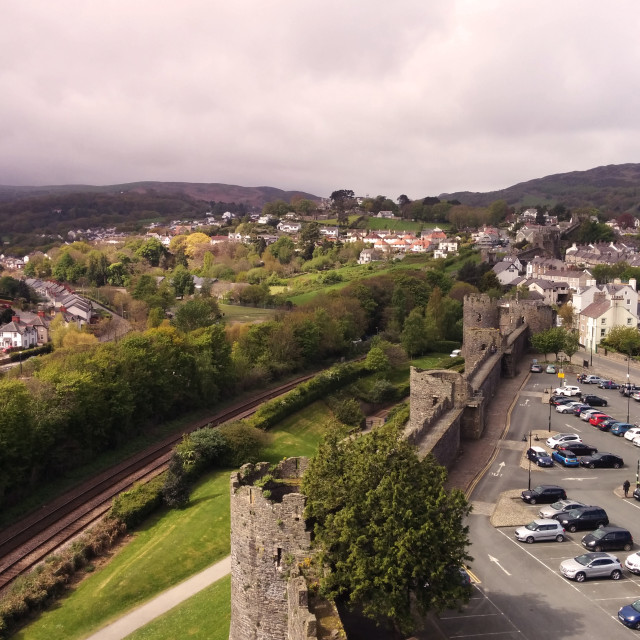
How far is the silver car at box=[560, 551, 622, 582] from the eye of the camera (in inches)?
774

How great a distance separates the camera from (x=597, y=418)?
3784 centimetres

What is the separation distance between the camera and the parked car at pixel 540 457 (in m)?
30.0

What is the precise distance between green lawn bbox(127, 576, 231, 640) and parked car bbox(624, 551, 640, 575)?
13.4 m

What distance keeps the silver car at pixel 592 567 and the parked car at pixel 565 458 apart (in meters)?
10.5

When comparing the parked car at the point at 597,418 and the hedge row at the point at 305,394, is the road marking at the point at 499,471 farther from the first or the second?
the hedge row at the point at 305,394

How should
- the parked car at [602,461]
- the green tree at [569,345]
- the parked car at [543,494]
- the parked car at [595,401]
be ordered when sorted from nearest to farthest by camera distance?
the parked car at [543,494] < the parked car at [602,461] < the parked car at [595,401] < the green tree at [569,345]

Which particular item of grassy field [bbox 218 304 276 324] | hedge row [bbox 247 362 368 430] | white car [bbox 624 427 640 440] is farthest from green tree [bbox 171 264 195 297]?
white car [bbox 624 427 640 440]

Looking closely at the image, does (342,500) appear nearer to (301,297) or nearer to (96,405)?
(96,405)

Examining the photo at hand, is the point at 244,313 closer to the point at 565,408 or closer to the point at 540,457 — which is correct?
the point at 565,408

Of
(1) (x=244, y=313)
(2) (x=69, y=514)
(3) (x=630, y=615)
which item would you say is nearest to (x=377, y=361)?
(1) (x=244, y=313)

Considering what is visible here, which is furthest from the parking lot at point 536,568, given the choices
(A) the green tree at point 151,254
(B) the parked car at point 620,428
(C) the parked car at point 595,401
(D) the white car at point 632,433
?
(A) the green tree at point 151,254

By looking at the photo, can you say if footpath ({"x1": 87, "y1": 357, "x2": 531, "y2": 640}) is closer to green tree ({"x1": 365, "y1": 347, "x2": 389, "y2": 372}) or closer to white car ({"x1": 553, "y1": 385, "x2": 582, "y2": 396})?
white car ({"x1": 553, "y1": 385, "x2": 582, "y2": 396})

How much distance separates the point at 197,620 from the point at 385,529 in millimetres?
11645

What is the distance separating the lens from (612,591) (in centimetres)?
1919
